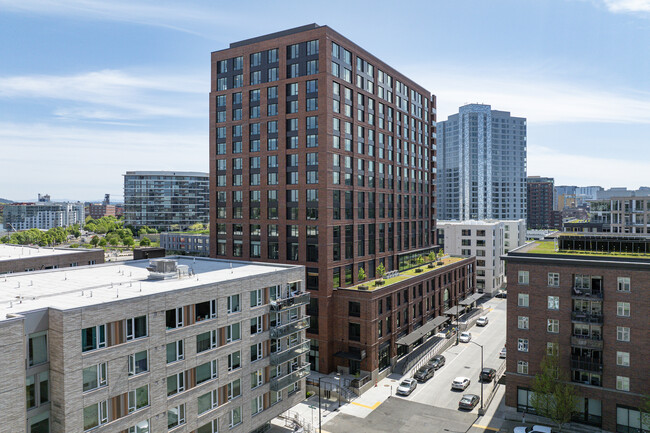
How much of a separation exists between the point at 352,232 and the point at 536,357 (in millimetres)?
32295

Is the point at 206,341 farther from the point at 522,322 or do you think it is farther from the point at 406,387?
the point at 522,322

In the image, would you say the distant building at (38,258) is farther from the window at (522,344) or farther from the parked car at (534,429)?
the parked car at (534,429)

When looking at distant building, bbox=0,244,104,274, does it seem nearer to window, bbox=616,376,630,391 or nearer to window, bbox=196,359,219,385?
window, bbox=196,359,219,385

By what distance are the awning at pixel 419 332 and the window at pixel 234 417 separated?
3344 cm

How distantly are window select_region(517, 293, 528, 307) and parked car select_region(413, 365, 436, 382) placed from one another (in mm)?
18892

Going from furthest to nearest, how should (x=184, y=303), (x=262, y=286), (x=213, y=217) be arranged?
(x=213, y=217), (x=262, y=286), (x=184, y=303)

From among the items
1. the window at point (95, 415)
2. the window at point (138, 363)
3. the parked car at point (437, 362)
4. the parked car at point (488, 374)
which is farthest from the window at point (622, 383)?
the window at point (95, 415)

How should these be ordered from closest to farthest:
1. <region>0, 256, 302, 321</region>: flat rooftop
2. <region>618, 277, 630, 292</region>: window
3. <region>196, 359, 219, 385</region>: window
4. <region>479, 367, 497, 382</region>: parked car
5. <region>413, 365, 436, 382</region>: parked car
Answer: <region>0, 256, 302, 321</region>: flat rooftop → <region>196, 359, 219, 385</region>: window → <region>618, 277, 630, 292</region>: window → <region>479, 367, 497, 382</region>: parked car → <region>413, 365, 436, 382</region>: parked car

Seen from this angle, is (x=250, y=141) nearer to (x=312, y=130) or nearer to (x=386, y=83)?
(x=312, y=130)

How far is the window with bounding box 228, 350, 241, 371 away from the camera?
1588 inches

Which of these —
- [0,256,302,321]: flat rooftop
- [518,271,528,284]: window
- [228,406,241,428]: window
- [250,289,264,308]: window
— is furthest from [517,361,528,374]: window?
[228,406,241,428]: window

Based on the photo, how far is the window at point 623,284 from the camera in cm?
4712

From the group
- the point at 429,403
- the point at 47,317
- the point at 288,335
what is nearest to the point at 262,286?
the point at 288,335

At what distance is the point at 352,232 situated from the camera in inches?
2835
